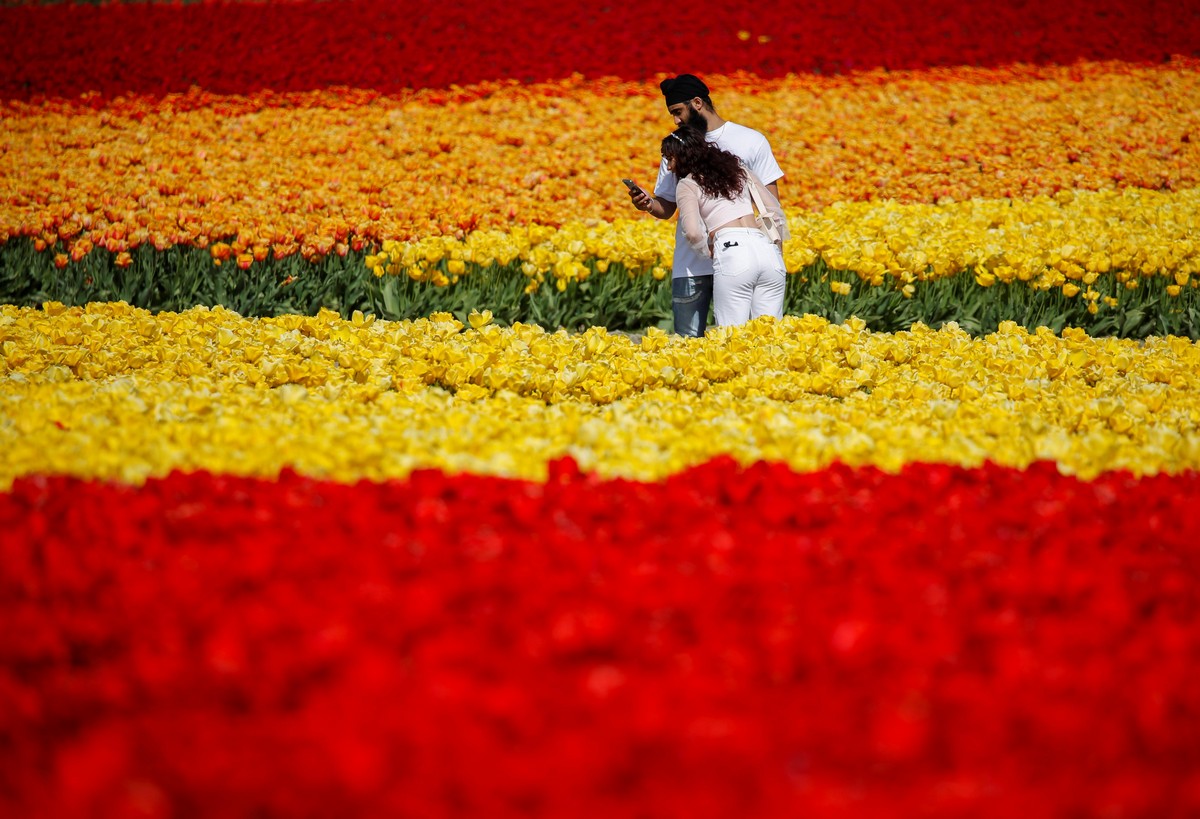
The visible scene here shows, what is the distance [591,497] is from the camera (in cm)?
290

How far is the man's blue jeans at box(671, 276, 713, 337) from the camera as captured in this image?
6.18 metres

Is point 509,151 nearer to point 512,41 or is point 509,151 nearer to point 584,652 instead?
point 512,41

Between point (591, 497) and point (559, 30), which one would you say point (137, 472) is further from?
point (559, 30)

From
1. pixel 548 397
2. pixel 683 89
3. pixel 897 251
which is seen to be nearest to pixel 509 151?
pixel 897 251

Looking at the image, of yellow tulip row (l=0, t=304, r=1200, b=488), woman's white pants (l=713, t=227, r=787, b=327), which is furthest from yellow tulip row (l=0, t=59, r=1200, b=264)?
woman's white pants (l=713, t=227, r=787, b=327)

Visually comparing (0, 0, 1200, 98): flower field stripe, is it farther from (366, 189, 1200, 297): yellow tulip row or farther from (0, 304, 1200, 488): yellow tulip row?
(0, 304, 1200, 488): yellow tulip row

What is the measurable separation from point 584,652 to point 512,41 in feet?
46.5

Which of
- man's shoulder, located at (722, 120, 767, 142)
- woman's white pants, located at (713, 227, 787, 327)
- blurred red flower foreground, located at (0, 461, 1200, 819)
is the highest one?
man's shoulder, located at (722, 120, 767, 142)

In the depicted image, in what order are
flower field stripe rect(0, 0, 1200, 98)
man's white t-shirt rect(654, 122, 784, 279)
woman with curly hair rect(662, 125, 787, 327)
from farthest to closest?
flower field stripe rect(0, 0, 1200, 98), man's white t-shirt rect(654, 122, 784, 279), woman with curly hair rect(662, 125, 787, 327)

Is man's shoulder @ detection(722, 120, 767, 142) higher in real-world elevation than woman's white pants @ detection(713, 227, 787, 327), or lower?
higher

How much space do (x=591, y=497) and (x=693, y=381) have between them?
1907mm

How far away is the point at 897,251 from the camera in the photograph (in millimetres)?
7621

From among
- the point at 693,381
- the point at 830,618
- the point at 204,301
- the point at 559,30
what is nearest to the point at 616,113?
the point at 559,30

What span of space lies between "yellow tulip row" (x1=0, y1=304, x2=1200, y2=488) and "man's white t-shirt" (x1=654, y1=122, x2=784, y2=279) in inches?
30.4
